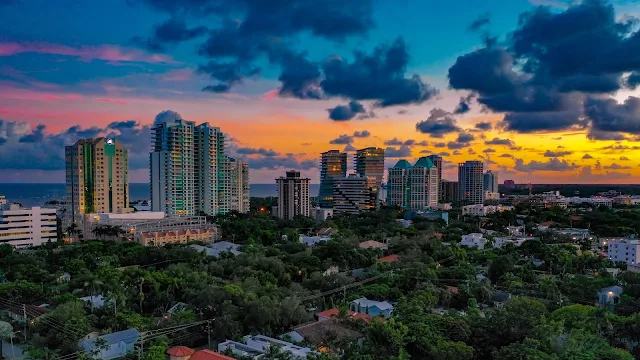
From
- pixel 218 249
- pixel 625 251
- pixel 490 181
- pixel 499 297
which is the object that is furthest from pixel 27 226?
pixel 490 181

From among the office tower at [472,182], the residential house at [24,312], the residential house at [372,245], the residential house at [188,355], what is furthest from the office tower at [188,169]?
the office tower at [472,182]

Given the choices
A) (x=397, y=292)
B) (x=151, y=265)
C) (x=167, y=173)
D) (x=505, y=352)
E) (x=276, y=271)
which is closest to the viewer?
(x=505, y=352)

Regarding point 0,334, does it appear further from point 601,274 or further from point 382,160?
point 382,160

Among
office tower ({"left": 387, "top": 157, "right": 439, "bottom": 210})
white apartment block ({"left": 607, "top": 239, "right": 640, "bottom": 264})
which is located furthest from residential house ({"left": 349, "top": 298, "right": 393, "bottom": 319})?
office tower ({"left": 387, "top": 157, "right": 439, "bottom": 210})

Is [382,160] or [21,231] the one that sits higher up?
[382,160]

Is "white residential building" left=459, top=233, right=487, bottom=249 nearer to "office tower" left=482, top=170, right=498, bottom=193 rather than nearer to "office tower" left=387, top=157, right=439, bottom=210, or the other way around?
"office tower" left=387, top=157, right=439, bottom=210

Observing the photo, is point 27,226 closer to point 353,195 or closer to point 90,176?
point 90,176

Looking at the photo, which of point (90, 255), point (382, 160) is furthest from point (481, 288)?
point (382, 160)
